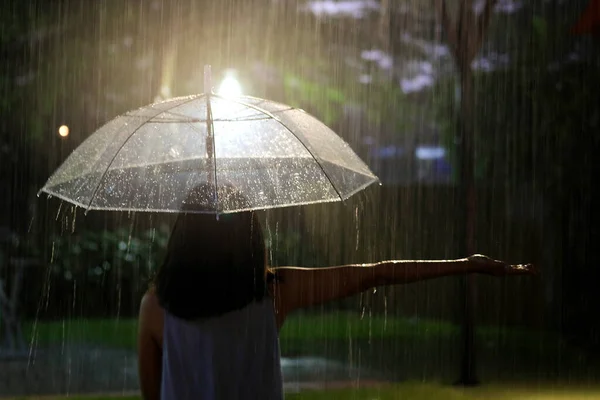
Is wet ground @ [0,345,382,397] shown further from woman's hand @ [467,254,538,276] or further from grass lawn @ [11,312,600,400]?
woman's hand @ [467,254,538,276]

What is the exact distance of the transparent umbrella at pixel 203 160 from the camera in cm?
423

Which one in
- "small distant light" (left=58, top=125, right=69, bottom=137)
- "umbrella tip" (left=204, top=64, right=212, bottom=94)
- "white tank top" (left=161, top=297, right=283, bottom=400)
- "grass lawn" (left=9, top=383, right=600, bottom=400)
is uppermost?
"small distant light" (left=58, top=125, right=69, bottom=137)

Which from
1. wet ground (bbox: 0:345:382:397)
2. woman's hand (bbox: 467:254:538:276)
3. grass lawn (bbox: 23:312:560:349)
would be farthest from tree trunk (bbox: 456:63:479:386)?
woman's hand (bbox: 467:254:538:276)

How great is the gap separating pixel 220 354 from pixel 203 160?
1.66 m

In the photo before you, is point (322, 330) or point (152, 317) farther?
point (322, 330)

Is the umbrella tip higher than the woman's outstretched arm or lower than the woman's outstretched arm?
higher

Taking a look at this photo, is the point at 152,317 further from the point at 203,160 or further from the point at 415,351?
the point at 415,351

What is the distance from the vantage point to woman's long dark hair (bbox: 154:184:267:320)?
271 centimetres

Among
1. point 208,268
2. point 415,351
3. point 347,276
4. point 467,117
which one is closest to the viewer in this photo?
point 208,268

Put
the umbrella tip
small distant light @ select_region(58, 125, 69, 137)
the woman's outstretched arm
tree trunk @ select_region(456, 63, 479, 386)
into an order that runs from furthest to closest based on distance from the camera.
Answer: small distant light @ select_region(58, 125, 69, 137) < tree trunk @ select_region(456, 63, 479, 386) < the umbrella tip < the woman's outstretched arm

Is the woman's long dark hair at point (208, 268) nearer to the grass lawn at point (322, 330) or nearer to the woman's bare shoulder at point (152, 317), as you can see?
the woman's bare shoulder at point (152, 317)

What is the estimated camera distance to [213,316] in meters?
2.76

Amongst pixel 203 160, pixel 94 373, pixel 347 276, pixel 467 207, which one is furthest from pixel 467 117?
pixel 347 276

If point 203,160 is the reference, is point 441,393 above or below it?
below
